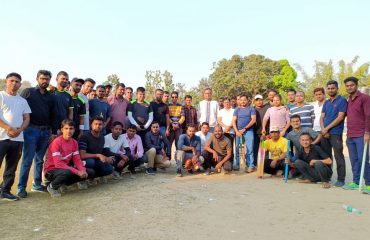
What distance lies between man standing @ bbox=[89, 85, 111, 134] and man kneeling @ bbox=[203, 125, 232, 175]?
253 centimetres

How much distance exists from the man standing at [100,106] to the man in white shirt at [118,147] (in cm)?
56

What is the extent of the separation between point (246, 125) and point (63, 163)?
15.1ft

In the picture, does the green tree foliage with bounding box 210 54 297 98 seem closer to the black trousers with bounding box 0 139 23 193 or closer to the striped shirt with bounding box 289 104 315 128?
the striped shirt with bounding box 289 104 315 128

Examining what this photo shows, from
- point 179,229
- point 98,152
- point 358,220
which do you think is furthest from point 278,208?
point 98,152

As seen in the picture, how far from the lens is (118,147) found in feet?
24.4

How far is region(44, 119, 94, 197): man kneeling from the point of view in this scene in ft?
18.6

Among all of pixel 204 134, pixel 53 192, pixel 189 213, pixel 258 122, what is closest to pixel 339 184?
pixel 258 122

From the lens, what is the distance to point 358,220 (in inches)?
179

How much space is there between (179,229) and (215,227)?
447 millimetres

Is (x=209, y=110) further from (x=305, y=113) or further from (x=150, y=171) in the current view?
(x=305, y=113)

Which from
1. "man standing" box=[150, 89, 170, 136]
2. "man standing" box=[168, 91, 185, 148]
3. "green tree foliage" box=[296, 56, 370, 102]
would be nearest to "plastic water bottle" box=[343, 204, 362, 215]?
"man standing" box=[150, 89, 170, 136]

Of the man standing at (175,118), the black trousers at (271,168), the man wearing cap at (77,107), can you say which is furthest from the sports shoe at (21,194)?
the black trousers at (271,168)

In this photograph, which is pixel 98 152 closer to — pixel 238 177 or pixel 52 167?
pixel 52 167

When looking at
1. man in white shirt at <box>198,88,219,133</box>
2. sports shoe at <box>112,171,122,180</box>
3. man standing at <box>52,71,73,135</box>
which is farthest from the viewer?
man in white shirt at <box>198,88,219,133</box>
